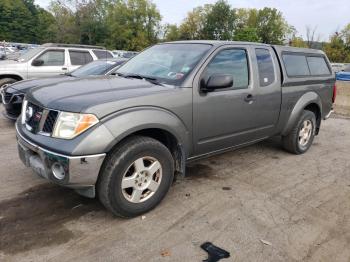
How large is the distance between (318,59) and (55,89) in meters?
4.51

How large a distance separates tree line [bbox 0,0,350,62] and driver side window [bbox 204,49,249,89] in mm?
55425

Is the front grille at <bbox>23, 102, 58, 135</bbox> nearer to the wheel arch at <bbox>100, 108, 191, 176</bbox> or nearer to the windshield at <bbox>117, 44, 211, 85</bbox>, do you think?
the wheel arch at <bbox>100, 108, 191, 176</bbox>

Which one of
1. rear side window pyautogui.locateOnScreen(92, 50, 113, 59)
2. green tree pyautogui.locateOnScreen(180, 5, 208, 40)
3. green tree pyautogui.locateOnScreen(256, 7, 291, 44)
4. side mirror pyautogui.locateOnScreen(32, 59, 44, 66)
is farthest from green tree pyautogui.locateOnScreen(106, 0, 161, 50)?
side mirror pyautogui.locateOnScreen(32, 59, 44, 66)

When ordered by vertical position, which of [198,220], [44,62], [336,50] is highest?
[336,50]

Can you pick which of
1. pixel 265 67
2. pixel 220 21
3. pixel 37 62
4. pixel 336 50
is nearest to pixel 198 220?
pixel 265 67

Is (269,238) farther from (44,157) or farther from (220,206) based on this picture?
(44,157)

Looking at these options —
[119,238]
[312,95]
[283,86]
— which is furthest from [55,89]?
[312,95]

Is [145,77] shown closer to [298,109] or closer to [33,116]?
[33,116]

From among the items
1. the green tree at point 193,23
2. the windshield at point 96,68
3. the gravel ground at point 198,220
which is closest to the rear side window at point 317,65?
the gravel ground at point 198,220

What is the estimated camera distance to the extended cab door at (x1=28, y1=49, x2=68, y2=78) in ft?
30.2

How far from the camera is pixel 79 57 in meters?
10.0

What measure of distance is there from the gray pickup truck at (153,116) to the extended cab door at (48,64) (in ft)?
18.0

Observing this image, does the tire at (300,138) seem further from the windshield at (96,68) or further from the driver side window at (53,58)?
the driver side window at (53,58)

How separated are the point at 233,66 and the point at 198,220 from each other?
1.95 meters
